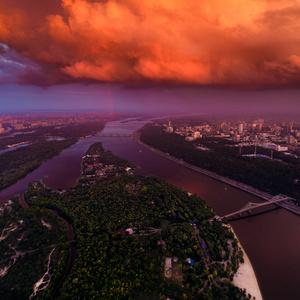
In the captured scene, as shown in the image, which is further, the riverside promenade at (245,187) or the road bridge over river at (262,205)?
the riverside promenade at (245,187)

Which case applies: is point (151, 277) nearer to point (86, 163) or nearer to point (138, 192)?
point (138, 192)

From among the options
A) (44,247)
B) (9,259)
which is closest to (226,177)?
(44,247)

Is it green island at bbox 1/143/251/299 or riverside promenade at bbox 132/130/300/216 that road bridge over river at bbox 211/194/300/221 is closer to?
riverside promenade at bbox 132/130/300/216

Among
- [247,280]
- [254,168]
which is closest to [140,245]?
[247,280]

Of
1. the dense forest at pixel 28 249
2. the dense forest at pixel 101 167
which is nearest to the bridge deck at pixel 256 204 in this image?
the dense forest at pixel 28 249

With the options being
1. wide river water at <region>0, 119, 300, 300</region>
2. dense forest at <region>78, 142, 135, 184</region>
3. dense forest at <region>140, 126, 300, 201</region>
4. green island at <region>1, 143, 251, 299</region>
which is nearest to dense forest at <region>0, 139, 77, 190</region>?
wide river water at <region>0, 119, 300, 300</region>

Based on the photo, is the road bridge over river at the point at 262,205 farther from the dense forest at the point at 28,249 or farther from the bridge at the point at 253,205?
the dense forest at the point at 28,249
